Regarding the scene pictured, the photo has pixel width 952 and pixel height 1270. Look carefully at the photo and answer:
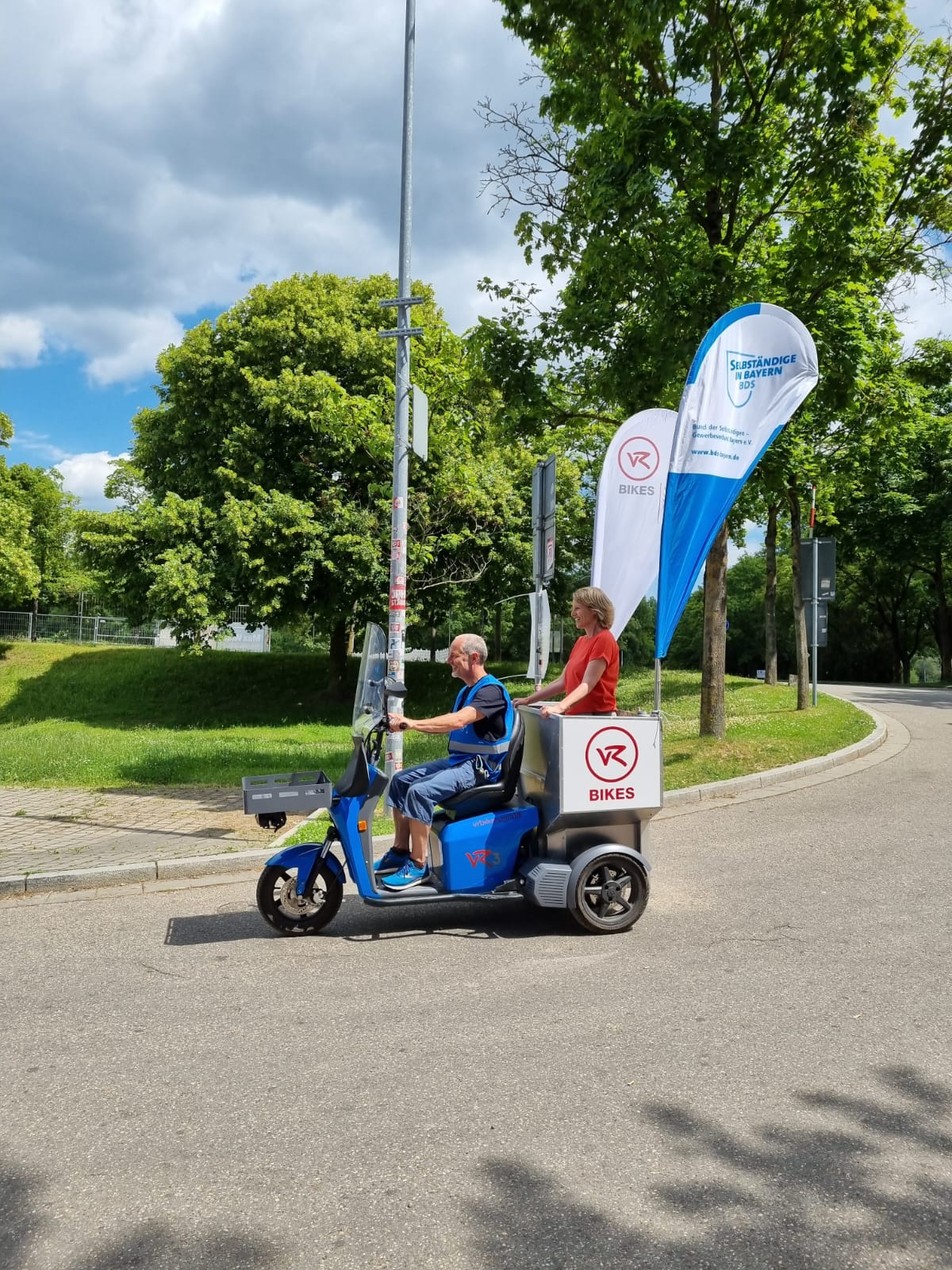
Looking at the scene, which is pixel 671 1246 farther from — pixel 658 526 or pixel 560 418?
pixel 560 418

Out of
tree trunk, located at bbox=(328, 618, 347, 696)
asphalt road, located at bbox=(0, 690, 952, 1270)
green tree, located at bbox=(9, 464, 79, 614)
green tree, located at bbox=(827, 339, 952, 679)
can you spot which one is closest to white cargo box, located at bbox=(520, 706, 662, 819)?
asphalt road, located at bbox=(0, 690, 952, 1270)

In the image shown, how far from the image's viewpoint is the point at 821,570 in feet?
51.7

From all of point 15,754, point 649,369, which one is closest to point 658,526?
point 649,369

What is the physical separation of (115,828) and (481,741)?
13.5 ft

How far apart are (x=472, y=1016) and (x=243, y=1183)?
136 cm

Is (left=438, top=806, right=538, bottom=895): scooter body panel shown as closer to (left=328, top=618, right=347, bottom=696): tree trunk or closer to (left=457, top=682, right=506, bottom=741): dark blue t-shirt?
(left=457, top=682, right=506, bottom=741): dark blue t-shirt

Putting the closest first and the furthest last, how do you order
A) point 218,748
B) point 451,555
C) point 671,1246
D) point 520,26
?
point 671,1246 → point 520,26 → point 218,748 → point 451,555


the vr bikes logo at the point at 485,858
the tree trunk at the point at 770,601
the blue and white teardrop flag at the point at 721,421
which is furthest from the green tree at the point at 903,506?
the vr bikes logo at the point at 485,858

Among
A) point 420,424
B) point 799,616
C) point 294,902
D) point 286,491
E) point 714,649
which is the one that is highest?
point 286,491

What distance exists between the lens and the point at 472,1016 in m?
3.79

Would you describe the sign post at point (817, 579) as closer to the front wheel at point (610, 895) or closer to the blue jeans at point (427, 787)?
the front wheel at point (610, 895)

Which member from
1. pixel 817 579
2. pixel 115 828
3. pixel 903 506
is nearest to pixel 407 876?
pixel 115 828

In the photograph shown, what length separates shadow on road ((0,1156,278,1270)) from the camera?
224cm

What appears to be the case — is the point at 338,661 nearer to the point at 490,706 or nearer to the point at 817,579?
the point at 817,579
